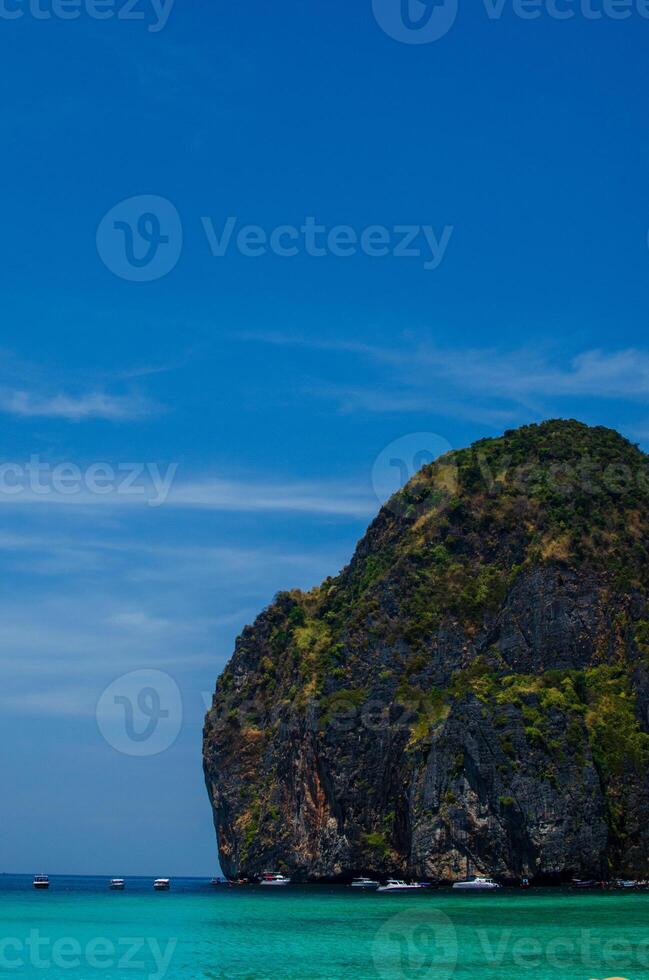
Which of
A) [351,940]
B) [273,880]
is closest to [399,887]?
[273,880]

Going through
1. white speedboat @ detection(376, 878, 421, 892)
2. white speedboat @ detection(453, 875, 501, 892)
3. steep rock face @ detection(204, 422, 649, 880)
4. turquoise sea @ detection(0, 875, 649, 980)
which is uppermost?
steep rock face @ detection(204, 422, 649, 880)

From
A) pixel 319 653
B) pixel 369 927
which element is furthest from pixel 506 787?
pixel 369 927

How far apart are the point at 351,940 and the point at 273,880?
7762cm

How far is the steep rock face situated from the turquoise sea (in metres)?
19.2

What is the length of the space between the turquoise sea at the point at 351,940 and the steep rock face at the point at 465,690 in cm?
1922

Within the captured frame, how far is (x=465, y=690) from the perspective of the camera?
127438mm

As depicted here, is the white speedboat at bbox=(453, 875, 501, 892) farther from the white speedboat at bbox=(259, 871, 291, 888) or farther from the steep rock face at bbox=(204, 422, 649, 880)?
the white speedboat at bbox=(259, 871, 291, 888)

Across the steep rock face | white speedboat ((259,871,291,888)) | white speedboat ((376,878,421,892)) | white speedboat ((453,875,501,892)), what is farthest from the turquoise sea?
white speedboat ((259,871,291,888))

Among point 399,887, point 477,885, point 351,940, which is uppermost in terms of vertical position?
point 351,940

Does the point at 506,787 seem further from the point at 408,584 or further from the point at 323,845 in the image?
the point at 408,584

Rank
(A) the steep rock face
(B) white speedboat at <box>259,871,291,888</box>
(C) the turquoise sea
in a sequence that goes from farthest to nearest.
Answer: (B) white speedboat at <box>259,871,291,888</box> → (A) the steep rock face → (C) the turquoise sea

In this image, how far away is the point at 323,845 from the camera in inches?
5256

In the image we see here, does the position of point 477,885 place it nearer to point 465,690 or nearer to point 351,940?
point 465,690

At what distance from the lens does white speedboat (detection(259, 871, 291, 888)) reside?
134 meters
